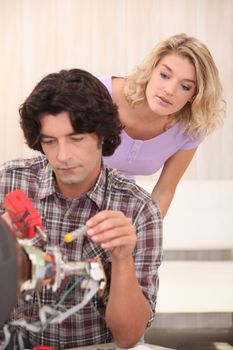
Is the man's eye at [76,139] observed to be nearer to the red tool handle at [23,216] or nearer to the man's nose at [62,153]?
the man's nose at [62,153]

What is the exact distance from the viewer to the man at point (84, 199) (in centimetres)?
111

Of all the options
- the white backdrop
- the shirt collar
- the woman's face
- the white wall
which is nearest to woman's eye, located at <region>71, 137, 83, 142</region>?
the shirt collar

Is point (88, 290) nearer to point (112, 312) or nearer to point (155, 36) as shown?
point (112, 312)

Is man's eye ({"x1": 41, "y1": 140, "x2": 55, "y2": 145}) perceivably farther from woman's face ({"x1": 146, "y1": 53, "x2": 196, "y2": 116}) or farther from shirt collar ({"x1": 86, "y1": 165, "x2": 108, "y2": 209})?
woman's face ({"x1": 146, "y1": 53, "x2": 196, "y2": 116})

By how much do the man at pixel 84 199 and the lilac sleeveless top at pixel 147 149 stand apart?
0.58 metres

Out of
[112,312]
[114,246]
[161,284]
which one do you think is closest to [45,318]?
[114,246]

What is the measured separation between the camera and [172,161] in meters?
2.02

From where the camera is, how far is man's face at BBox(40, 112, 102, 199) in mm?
1113

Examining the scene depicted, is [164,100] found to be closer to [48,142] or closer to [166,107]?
[166,107]

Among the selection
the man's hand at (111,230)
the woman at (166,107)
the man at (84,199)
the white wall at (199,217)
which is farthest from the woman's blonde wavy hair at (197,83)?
the white wall at (199,217)

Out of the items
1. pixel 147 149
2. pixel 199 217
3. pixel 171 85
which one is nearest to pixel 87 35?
pixel 199 217

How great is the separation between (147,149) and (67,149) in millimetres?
854

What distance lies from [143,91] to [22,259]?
1233 mm

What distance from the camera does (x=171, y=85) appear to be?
176cm
